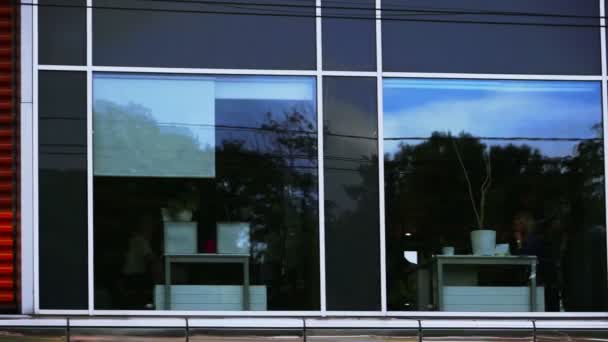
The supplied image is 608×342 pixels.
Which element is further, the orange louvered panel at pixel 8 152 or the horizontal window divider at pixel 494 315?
the horizontal window divider at pixel 494 315

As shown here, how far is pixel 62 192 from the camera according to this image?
12656 mm

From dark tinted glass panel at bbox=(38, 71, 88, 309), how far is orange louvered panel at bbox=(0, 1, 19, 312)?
0.28 metres

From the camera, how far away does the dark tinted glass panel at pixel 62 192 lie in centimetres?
1257

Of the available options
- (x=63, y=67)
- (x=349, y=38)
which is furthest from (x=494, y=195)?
(x=63, y=67)

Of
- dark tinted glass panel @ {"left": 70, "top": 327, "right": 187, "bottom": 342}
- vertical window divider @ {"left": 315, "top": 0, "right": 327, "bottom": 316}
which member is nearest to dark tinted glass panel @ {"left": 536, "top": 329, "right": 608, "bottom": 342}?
vertical window divider @ {"left": 315, "top": 0, "right": 327, "bottom": 316}

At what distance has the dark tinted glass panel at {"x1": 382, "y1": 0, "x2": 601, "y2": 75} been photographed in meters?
13.2

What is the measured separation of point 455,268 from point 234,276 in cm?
249

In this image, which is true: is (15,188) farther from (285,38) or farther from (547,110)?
(547,110)

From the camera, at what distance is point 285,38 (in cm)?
1309

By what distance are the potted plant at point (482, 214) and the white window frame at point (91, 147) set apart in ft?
2.43

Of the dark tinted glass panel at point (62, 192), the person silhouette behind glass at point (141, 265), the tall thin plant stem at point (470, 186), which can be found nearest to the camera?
the dark tinted glass panel at point (62, 192)

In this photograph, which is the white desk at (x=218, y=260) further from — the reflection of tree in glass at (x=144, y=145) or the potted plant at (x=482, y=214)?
the potted plant at (x=482, y=214)

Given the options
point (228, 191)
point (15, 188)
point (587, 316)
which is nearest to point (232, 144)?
point (228, 191)

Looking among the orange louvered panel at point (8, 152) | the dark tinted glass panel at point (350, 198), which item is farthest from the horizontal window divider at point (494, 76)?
the orange louvered panel at point (8, 152)
